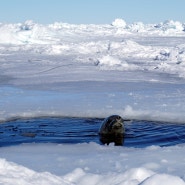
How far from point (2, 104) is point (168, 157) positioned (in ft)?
20.8

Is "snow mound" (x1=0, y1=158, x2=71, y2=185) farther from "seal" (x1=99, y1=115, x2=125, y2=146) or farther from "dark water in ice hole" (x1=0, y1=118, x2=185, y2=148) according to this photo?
"seal" (x1=99, y1=115, x2=125, y2=146)

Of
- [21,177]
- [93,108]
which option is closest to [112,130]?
[93,108]

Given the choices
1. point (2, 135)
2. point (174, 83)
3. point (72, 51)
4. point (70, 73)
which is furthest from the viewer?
point (72, 51)

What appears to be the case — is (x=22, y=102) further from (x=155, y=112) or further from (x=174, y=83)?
(x=174, y=83)

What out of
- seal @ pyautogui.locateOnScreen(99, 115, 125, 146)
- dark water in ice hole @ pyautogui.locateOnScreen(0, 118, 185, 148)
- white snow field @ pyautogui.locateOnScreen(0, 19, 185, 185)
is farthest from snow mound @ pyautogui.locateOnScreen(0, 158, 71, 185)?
seal @ pyautogui.locateOnScreen(99, 115, 125, 146)

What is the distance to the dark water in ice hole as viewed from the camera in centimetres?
702

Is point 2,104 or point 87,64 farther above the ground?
point 87,64

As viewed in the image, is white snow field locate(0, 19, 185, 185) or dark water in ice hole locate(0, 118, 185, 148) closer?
white snow field locate(0, 19, 185, 185)

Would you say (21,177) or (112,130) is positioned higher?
(21,177)

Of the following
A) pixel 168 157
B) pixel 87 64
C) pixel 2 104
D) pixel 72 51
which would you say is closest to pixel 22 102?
pixel 2 104

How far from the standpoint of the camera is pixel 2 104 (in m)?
10.1

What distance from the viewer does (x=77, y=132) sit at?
767 centimetres

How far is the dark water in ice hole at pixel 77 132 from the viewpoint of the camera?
23.0 feet

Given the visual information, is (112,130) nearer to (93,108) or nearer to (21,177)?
(93,108)
